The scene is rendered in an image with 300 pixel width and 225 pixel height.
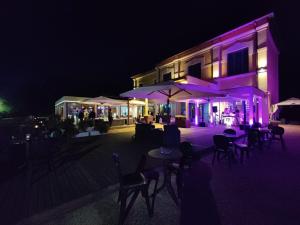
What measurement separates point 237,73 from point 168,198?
1487 cm

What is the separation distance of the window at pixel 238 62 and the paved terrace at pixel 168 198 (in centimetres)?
1194

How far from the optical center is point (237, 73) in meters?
14.5

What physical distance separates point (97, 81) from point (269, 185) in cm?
4944

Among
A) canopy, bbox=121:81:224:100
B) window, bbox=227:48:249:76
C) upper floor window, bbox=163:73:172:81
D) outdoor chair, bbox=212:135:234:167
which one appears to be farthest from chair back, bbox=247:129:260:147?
upper floor window, bbox=163:73:172:81

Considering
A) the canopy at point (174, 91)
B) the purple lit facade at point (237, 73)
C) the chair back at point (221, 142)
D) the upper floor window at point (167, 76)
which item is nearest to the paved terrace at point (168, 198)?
the chair back at point (221, 142)

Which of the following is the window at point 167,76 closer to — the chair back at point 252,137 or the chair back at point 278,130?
the chair back at point 278,130

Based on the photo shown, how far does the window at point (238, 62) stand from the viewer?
1401 centimetres

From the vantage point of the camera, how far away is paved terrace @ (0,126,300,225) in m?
2.39

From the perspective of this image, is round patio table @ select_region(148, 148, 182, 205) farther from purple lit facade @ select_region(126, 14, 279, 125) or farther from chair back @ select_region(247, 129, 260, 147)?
purple lit facade @ select_region(126, 14, 279, 125)

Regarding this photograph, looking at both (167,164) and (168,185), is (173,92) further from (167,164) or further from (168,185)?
(168,185)

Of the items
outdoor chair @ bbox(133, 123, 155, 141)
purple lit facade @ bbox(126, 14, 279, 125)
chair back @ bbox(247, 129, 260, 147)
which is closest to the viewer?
chair back @ bbox(247, 129, 260, 147)

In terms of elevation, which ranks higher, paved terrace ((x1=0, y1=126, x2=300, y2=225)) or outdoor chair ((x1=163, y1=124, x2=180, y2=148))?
outdoor chair ((x1=163, y1=124, x2=180, y2=148))

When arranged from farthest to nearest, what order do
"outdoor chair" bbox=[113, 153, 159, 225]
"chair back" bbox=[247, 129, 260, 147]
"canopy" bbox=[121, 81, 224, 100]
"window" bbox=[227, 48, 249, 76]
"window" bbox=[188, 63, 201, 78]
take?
1. "window" bbox=[188, 63, 201, 78]
2. "window" bbox=[227, 48, 249, 76]
3. "canopy" bbox=[121, 81, 224, 100]
4. "chair back" bbox=[247, 129, 260, 147]
5. "outdoor chair" bbox=[113, 153, 159, 225]

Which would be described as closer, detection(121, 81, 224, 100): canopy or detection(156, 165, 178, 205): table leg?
detection(156, 165, 178, 205): table leg
